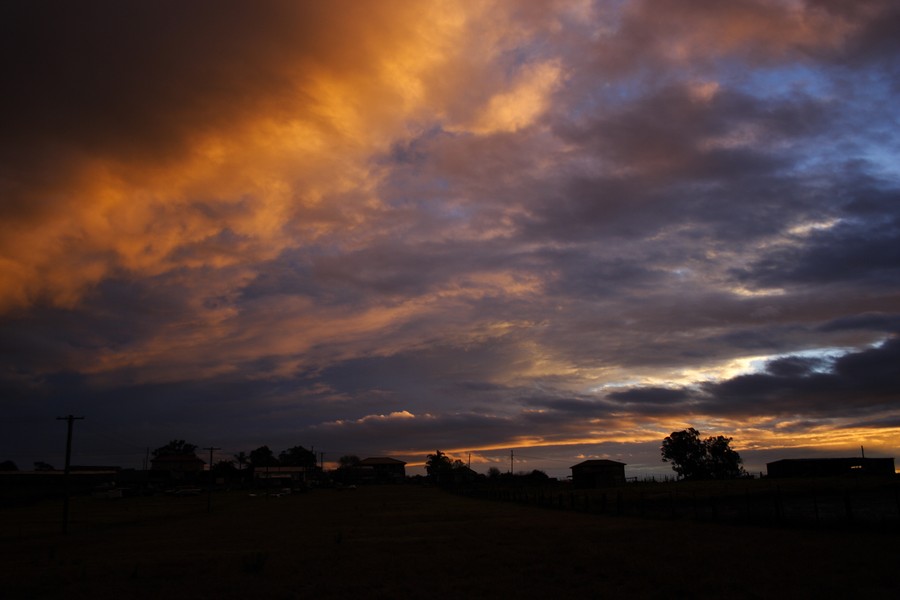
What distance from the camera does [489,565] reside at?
2103 cm

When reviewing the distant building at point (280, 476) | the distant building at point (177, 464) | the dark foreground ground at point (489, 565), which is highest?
the dark foreground ground at point (489, 565)

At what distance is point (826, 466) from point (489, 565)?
111 m

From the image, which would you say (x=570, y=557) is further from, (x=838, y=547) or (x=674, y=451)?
(x=674, y=451)

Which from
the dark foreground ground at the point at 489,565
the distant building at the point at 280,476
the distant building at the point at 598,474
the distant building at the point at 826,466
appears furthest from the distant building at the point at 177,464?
the dark foreground ground at the point at 489,565

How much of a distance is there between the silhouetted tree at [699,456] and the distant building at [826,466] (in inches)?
789

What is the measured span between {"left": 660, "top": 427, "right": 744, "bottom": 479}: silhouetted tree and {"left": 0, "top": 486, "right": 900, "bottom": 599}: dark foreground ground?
11727 cm

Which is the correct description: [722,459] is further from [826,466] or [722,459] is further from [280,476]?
Result: [280,476]

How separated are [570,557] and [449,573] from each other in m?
4.54

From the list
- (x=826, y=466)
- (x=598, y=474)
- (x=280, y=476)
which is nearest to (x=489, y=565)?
(x=598, y=474)

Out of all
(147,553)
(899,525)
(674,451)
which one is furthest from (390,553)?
(674,451)

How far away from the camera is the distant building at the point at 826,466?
109 metres

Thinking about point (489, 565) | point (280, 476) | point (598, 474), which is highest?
point (489, 565)

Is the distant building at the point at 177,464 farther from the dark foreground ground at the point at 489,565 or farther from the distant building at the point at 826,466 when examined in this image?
the dark foreground ground at the point at 489,565

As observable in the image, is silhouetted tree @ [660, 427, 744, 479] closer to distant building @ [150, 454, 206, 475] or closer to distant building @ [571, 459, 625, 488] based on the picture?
distant building @ [571, 459, 625, 488]
